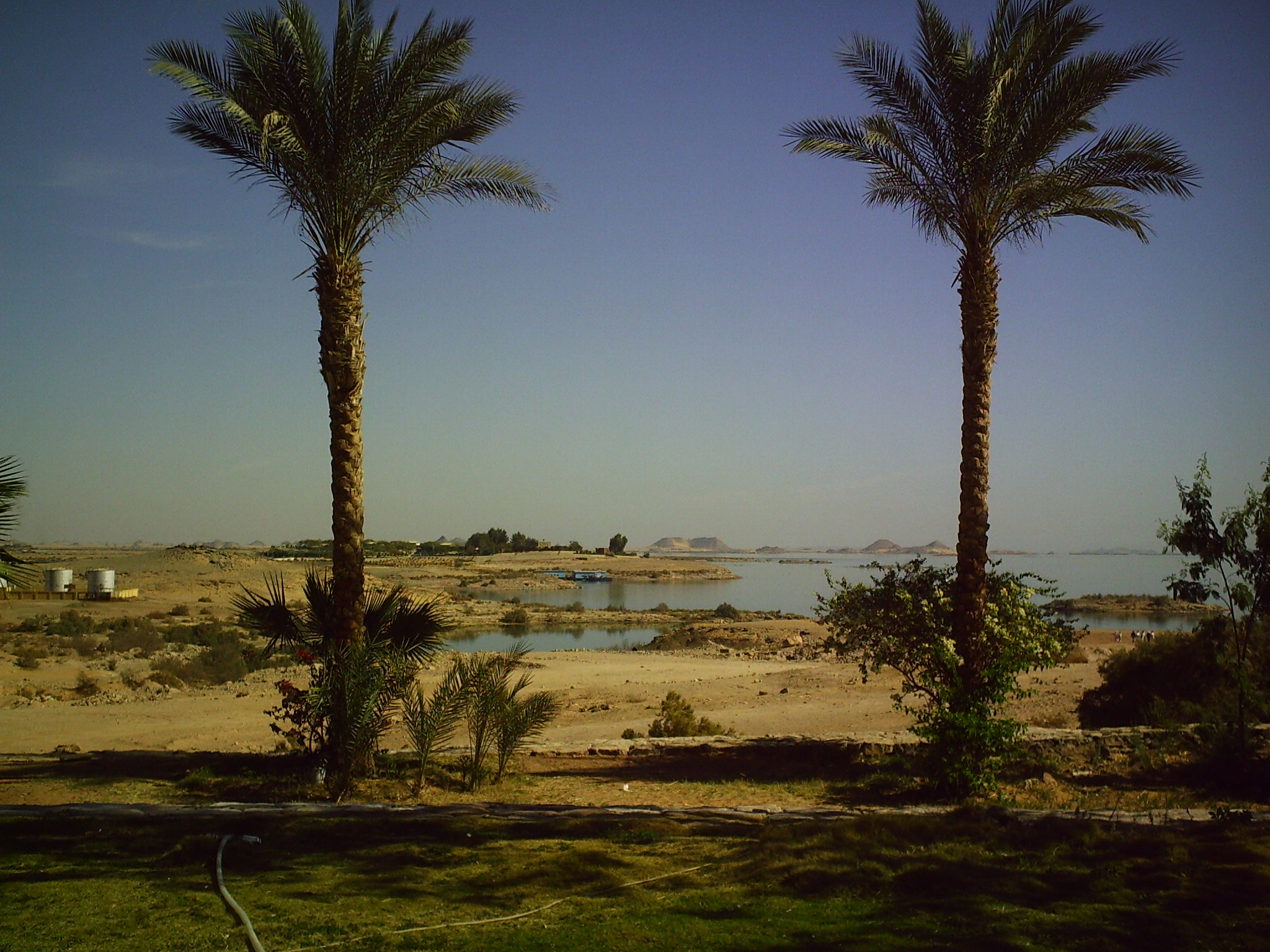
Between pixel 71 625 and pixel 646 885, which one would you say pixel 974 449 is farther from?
pixel 71 625

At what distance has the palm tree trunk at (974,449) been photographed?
10828 mm

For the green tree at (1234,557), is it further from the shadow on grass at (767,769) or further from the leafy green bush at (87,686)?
the leafy green bush at (87,686)

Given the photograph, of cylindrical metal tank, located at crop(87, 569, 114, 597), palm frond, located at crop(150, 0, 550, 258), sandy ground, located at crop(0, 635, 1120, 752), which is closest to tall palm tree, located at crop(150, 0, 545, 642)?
palm frond, located at crop(150, 0, 550, 258)

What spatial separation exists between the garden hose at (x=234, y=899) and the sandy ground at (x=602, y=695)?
23.7 feet

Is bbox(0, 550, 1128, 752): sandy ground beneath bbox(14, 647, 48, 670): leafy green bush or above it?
beneath

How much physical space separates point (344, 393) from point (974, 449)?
759cm

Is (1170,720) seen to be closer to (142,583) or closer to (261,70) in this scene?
(261,70)

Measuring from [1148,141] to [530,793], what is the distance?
35.8 ft

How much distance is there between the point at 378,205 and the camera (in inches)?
448

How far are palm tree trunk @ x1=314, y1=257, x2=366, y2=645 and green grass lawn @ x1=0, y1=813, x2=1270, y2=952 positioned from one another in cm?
376

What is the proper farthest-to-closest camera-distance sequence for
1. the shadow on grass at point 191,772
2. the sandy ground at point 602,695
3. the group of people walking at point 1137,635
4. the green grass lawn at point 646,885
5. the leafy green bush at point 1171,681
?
the group of people walking at point 1137,635, the sandy ground at point 602,695, the leafy green bush at point 1171,681, the shadow on grass at point 191,772, the green grass lawn at point 646,885

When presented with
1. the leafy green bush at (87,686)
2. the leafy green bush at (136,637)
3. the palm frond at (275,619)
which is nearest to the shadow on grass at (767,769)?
the palm frond at (275,619)

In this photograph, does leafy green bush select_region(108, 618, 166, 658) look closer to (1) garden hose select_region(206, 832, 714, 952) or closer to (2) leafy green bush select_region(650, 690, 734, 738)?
(2) leafy green bush select_region(650, 690, 734, 738)

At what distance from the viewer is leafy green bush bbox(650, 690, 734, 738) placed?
15.2 m
